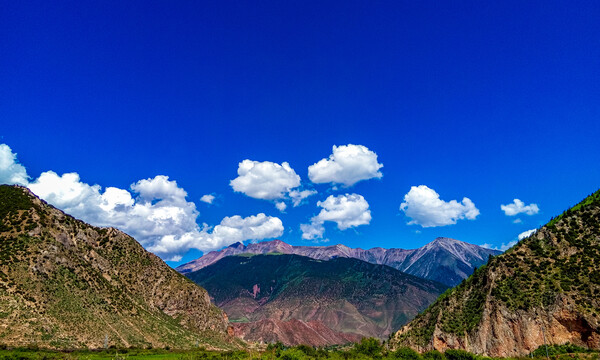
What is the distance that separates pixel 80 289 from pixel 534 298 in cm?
9915

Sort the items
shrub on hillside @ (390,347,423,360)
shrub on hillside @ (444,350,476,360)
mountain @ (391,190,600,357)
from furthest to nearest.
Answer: shrub on hillside @ (390,347,423,360) → shrub on hillside @ (444,350,476,360) → mountain @ (391,190,600,357)

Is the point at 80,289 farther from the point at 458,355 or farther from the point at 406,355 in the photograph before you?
the point at 458,355

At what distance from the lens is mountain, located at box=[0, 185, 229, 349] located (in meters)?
79.4

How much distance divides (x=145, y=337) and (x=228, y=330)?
232ft

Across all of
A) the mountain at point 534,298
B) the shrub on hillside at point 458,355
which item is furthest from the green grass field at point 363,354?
the mountain at point 534,298

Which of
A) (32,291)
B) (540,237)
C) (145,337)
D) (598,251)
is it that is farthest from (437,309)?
(32,291)

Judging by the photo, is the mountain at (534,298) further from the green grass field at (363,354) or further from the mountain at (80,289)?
the mountain at (80,289)

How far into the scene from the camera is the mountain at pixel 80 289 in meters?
79.4

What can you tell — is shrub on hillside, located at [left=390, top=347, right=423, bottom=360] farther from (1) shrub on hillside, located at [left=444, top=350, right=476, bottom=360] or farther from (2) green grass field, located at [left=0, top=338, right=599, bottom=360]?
(1) shrub on hillside, located at [left=444, top=350, right=476, bottom=360]

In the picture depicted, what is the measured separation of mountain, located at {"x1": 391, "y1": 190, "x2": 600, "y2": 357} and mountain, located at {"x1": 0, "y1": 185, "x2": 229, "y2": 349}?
233ft

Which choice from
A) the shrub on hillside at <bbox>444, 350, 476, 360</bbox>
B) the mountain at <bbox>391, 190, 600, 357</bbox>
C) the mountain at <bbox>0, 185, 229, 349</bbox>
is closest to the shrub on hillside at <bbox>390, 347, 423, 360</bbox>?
the shrub on hillside at <bbox>444, 350, 476, 360</bbox>

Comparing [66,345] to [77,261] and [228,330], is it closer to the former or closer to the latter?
[77,261]

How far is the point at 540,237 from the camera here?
7762cm

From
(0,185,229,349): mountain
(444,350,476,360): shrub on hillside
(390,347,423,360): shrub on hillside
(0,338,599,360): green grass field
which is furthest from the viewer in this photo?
(0,185,229,349): mountain
